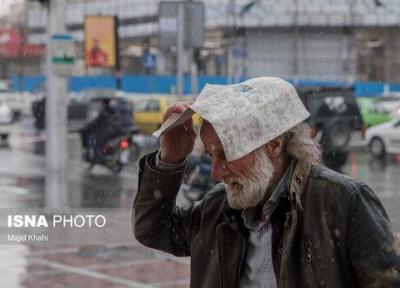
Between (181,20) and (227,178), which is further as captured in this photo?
(181,20)

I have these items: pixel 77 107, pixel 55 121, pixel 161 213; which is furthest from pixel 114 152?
pixel 161 213

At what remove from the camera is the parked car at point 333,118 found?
13.8 meters

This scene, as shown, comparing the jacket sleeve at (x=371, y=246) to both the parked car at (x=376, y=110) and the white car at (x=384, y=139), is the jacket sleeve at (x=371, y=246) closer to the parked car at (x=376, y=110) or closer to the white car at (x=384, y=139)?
the white car at (x=384, y=139)

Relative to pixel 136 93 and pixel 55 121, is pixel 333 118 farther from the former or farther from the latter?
pixel 136 93

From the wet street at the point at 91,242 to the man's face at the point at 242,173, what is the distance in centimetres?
451

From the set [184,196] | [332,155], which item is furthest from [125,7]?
[184,196]

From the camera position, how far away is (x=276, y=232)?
7.26 feet

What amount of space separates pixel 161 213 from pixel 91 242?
6120mm

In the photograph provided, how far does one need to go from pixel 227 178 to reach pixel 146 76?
24979mm

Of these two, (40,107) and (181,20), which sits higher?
(181,20)

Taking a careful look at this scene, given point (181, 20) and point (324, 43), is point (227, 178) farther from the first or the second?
point (324, 43)

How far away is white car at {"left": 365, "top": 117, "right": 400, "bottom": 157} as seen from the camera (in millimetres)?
18453

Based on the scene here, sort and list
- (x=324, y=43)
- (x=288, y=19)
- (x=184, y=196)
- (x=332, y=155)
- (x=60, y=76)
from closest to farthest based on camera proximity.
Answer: (x=60, y=76), (x=184, y=196), (x=332, y=155), (x=288, y=19), (x=324, y=43)

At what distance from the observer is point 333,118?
14.9 meters
